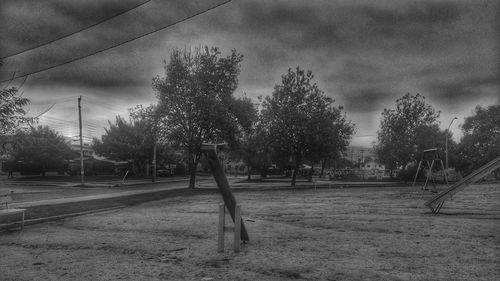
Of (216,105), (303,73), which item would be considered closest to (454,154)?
(303,73)

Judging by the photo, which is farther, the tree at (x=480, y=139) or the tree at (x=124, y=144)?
the tree at (x=480, y=139)

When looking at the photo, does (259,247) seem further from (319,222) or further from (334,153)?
(334,153)

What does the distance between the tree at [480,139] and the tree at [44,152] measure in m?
63.6

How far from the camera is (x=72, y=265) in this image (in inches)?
230

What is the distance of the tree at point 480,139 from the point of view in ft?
190

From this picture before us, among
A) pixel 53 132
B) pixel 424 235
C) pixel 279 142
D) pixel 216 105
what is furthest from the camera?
pixel 53 132

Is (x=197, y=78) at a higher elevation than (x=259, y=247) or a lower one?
higher

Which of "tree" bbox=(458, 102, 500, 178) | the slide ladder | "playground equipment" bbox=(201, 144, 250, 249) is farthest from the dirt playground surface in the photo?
"tree" bbox=(458, 102, 500, 178)

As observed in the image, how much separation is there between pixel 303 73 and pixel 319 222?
24310mm

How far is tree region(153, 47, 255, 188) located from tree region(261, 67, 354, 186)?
5244 mm

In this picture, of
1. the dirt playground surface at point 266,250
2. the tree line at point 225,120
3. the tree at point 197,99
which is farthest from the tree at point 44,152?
the dirt playground surface at point 266,250

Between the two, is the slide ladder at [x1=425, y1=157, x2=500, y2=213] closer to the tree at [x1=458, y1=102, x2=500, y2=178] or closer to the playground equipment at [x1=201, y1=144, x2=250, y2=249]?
the playground equipment at [x1=201, y1=144, x2=250, y2=249]

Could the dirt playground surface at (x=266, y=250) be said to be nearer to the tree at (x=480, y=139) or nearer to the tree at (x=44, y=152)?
the tree at (x=44, y=152)

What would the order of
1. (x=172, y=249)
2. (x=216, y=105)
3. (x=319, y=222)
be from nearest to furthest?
(x=172, y=249)
(x=319, y=222)
(x=216, y=105)
